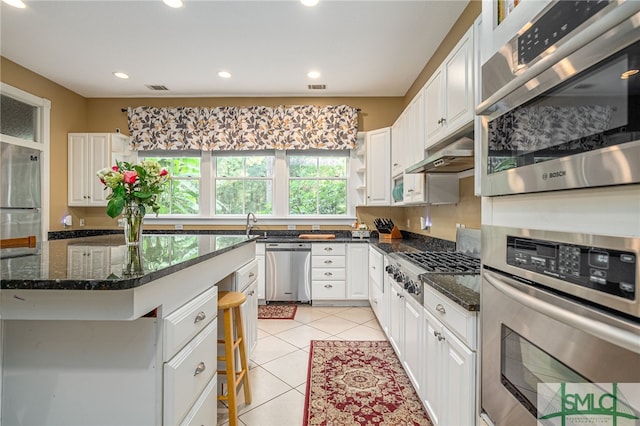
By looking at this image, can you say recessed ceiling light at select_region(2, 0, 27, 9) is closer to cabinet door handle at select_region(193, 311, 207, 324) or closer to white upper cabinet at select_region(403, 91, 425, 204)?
cabinet door handle at select_region(193, 311, 207, 324)

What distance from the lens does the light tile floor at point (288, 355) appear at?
6.11ft

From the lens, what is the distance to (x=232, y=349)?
66.8 inches

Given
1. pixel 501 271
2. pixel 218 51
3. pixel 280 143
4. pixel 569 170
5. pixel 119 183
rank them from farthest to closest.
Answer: pixel 280 143, pixel 218 51, pixel 119 183, pixel 501 271, pixel 569 170

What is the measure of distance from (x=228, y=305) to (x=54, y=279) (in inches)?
36.0

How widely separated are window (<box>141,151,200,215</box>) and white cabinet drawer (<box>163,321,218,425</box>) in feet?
11.4

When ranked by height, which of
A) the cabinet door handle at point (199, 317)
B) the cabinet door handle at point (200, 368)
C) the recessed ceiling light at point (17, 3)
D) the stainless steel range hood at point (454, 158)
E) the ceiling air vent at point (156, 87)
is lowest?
the cabinet door handle at point (200, 368)

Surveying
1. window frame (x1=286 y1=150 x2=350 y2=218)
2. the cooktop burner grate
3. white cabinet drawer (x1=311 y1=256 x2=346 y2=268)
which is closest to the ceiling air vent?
window frame (x1=286 y1=150 x2=350 y2=218)

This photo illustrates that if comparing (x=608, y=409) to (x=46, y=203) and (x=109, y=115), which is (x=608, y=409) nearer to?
(x=46, y=203)

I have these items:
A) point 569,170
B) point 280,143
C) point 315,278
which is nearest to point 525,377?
point 569,170

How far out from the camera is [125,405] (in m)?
1.06

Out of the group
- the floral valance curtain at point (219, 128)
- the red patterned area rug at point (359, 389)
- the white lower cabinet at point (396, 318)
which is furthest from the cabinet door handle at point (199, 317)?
the floral valance curtain at point (219, 128)

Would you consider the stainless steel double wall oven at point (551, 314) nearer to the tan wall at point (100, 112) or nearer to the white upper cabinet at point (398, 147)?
the tan wall at point (100, 112)

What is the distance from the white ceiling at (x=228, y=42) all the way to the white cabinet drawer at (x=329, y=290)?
8.64ft

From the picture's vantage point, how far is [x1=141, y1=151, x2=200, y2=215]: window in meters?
4.61
